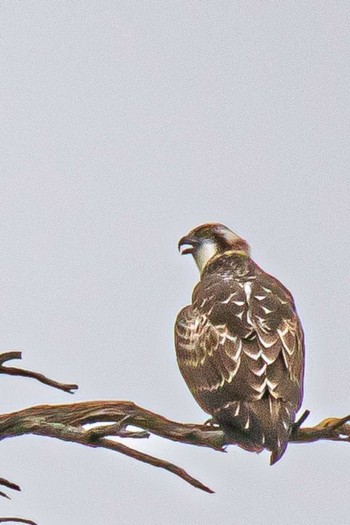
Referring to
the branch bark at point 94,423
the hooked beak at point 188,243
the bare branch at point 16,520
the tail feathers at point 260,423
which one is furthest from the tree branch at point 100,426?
the hooked beak at point 188,243

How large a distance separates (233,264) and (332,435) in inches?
94.7

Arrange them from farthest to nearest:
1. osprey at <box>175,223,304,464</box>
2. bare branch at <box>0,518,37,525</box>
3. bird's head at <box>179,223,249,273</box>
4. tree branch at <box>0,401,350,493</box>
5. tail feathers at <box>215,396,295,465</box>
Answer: bird's head at <box>179,223,249,273</box>
osprey at <box>175,223,304,464</box>
tail feathers at <box>215,396,295,465</box>
tree branch at <box>0,401,350,493</box>
bare branch at <box>0,518,37,525</box>

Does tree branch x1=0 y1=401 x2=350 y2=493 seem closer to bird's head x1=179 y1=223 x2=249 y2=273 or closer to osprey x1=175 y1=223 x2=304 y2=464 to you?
osprey x1=175 y1=223 x2=304 y2=464

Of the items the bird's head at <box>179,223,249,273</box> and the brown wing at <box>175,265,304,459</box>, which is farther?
the bird's head at <box>179,223,249,273</box>

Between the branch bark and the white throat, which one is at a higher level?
the white throat

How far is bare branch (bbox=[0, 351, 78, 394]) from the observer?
1.57 metres

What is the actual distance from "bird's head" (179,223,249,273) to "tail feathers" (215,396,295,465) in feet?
5.68

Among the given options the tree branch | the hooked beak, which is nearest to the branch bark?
the tree branch

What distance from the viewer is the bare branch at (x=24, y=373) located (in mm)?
1571

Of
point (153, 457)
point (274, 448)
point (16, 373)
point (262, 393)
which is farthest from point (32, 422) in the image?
point (262, 393)

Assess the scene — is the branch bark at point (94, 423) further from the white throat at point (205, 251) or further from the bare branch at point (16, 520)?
the white throat at point (205, 251)

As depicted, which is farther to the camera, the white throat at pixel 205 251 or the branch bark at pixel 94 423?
the white throat at pixel 205 251

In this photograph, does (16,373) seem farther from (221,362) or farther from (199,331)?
(199,331)

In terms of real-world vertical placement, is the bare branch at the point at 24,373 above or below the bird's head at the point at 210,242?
below
